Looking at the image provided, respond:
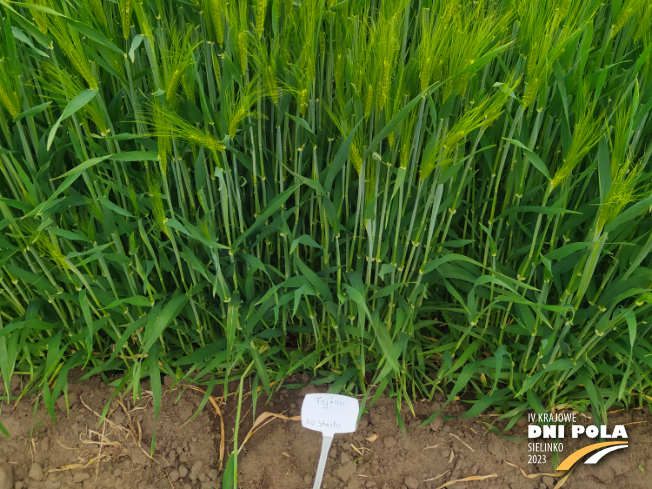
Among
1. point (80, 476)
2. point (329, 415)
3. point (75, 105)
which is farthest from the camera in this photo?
point (80, 476)

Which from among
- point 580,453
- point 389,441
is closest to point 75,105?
point 389,441

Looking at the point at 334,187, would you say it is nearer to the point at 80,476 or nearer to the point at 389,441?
the point at 389,441

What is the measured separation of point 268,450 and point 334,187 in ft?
1.93

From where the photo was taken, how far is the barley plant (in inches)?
32.2

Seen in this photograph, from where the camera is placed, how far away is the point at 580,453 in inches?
42.5

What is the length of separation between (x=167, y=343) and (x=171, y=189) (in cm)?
40

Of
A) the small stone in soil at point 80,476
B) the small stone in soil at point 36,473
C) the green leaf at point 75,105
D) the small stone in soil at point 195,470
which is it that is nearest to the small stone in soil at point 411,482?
the small stone in soil at point 195,470

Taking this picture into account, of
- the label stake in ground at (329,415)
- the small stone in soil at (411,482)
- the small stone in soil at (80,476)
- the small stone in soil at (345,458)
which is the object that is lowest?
the small stone in soil at (411,482)

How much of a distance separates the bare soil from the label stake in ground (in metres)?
0.17

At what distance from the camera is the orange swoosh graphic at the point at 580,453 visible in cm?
107

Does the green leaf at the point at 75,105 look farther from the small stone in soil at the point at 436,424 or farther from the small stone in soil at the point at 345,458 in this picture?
the small stone in soil at the point at 436,424

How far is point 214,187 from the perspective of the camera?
3.27 feet

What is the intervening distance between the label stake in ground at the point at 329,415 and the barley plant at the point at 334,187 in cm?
11

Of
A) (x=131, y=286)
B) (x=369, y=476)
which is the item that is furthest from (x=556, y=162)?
(x=131, y=286)
